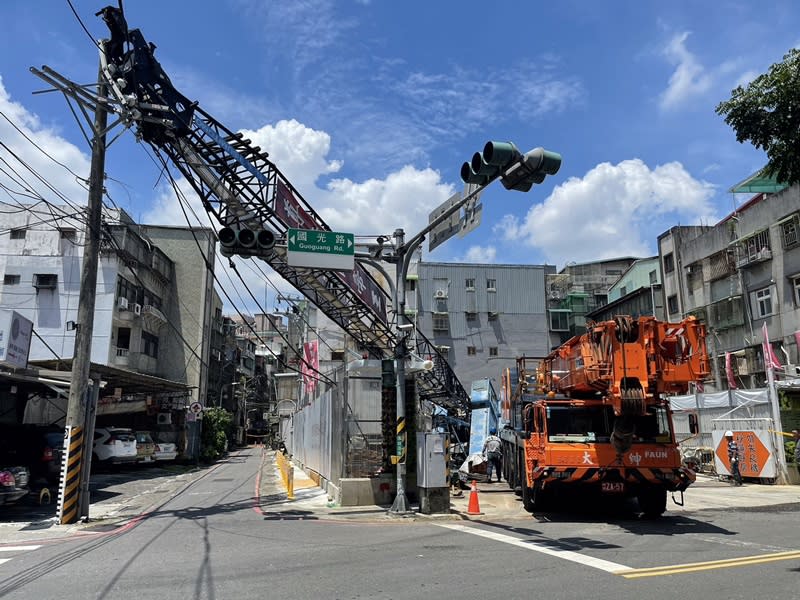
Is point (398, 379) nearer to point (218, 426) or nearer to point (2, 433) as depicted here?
point (2, 433)

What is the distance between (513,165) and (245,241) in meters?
5.86

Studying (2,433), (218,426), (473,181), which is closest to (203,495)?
(2,433)

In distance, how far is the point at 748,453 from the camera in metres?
20.7

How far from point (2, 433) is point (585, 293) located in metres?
43.9

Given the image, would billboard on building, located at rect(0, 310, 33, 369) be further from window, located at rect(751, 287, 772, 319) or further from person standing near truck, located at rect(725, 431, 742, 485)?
window, located at rect(751, 287, 772, 319)

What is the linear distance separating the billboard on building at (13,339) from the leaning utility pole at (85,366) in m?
4.36

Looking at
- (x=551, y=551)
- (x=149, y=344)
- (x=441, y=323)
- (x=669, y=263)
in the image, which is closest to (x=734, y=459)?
(x=551, y=551)

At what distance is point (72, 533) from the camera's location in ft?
38.2

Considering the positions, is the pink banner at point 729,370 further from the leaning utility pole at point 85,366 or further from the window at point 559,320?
the leaning utility pole at point 85,366

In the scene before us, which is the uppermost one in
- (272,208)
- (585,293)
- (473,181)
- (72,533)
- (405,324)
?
(585,293)

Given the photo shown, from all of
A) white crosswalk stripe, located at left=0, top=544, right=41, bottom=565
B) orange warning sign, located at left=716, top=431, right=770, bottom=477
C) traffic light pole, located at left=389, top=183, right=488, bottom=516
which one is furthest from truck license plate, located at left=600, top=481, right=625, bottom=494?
orange warning sign, located at left=716, top=431, right=770, bottom=477

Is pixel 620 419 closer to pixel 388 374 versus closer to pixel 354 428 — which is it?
pixel 388 374

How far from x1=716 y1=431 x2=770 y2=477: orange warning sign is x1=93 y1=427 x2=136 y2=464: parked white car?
22.3 m

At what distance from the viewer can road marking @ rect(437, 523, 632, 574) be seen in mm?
7832
